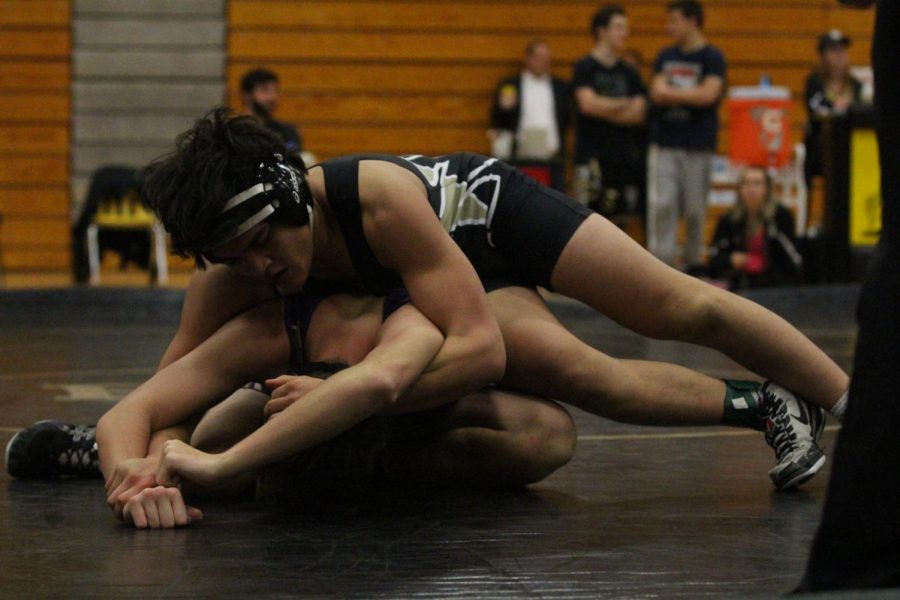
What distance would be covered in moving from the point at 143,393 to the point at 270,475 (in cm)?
28

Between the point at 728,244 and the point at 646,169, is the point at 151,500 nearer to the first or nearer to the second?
the point at 728,244

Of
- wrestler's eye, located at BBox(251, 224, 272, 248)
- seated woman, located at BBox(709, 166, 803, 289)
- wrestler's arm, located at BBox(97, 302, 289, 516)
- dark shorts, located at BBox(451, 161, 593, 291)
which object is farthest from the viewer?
seated woman, located at BBox(709, 166, 803, 289)

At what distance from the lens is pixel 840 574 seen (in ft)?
6.09

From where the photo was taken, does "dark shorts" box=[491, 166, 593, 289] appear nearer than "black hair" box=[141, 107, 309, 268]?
No

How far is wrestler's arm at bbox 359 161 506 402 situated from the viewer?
2824 mm

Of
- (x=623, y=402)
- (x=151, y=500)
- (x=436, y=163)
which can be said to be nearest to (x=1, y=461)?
(x=151, y=500)

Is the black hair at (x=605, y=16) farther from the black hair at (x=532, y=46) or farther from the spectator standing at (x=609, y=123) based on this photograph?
the black hair at (x=532, y=46)

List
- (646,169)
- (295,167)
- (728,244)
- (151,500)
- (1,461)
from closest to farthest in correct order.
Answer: (151,500), (295,167), (1,461), (728,244), (646,169)

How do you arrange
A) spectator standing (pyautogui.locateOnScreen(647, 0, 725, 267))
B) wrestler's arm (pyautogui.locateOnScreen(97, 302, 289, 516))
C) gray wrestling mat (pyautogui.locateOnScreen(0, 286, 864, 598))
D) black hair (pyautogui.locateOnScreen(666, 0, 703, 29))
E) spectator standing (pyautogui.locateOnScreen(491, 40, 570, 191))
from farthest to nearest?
spectator standing (pyautogui.locateOnScreen(491, 40, 570, 191))
spectator standing (pyautogui.locateOnScreen(647, 0, 725, 267))
black hair (pyautogui.locateOnScreen(666, 0, 703, 29))
wrestler's arm (pyautogui.locateOnScreen(97, 302, 289, 516))
gray wrestling mat (pyautogui.locateOnScreen(0, 286, 864, 598))

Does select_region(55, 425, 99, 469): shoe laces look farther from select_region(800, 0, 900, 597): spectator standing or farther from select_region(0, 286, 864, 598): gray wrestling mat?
select_region(800, 0, 900, 597): spectator standing

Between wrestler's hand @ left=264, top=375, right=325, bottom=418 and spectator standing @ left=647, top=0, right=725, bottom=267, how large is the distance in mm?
6341

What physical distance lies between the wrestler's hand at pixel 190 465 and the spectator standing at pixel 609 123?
6699mm

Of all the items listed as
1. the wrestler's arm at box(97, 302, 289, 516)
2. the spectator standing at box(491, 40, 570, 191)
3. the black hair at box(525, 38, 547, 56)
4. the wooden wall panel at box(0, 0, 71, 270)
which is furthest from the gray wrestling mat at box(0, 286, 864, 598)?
the wooden wall panel at box(0, 0, 71, 270)

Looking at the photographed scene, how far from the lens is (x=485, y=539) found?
2.61 meters
